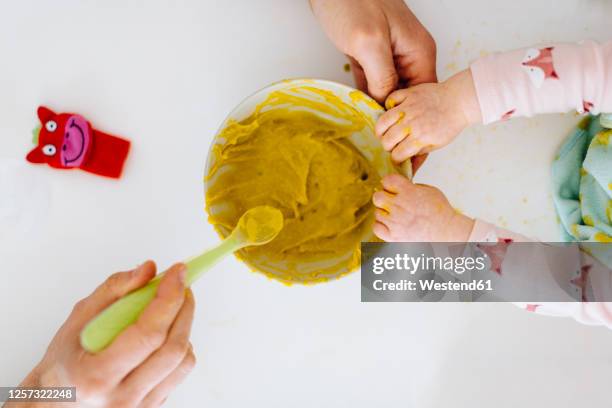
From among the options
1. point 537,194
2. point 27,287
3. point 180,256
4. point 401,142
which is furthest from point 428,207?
point 27,287

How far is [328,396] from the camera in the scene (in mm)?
710

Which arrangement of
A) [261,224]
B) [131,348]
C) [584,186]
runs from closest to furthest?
[131,348] → [261,224] → [584,186]

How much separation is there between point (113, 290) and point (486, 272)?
17.4 inches

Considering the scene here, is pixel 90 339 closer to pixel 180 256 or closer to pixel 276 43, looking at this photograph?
pixel 180 256

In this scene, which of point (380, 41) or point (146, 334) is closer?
point (146, 334)

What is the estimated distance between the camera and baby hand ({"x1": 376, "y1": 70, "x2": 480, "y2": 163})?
639 millimetres

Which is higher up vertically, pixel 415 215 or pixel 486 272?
pixel 415 215

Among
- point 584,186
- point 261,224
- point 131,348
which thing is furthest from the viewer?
point 584,186

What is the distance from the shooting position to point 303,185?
676mm

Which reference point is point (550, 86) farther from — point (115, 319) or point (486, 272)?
point (115, 319)

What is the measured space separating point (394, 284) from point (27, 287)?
44 centimetres

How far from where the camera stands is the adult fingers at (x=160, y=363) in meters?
0.47

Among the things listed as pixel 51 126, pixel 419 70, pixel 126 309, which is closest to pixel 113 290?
pixel 126 309

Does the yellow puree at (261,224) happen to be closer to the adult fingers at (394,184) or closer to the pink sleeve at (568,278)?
the adult fingers at (394,184)
